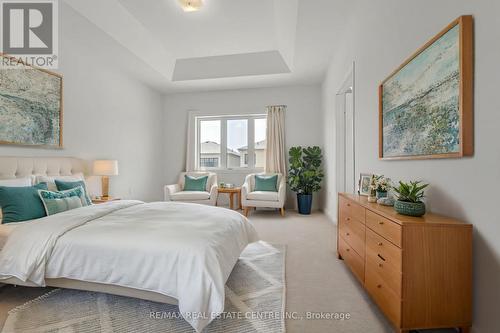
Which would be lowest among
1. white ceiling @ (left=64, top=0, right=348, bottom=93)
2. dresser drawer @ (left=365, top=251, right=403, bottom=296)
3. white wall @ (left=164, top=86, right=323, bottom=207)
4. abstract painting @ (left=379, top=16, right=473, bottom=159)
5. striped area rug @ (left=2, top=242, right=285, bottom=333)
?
striped area rug @ (left=2, top=242, right=285, bottom=333)

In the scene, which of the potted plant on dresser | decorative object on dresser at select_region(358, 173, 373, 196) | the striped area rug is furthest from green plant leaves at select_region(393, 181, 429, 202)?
the striped area rug

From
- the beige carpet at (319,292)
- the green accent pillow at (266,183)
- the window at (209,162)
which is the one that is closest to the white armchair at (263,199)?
the green accent pillow at (266,183)

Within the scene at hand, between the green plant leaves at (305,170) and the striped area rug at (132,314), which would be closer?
the striped area rug at (132,314)

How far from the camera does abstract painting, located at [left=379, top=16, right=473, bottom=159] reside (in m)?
1.17

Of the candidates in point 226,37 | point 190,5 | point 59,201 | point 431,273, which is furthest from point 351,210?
point 226,37

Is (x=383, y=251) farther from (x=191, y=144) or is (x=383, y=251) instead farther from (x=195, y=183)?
(x=191, y=144)

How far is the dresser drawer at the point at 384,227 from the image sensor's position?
124 cm

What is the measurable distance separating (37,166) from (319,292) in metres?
3.29

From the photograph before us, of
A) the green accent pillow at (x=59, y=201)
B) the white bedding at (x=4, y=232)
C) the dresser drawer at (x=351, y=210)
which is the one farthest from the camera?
the green accent pillow at (x=59, y=201)

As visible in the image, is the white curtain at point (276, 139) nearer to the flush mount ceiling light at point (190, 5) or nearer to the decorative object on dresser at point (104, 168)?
the flush mount ceiling light at point (190, 5)

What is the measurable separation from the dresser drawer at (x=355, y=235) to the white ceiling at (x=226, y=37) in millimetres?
2441

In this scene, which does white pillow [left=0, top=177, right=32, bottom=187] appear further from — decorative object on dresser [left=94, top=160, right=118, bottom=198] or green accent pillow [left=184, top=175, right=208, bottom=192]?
green accent pillow [left=184, top=175, right=208, bottom=192]

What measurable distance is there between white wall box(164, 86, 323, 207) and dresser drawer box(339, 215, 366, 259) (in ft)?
9.67

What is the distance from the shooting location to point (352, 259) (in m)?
2.01
